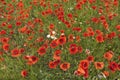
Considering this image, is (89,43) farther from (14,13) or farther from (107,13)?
(14,13)

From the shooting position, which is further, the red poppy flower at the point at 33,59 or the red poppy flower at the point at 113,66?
the red poppy flower at the point at 33,59

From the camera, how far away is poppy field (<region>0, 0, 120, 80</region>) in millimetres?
3902

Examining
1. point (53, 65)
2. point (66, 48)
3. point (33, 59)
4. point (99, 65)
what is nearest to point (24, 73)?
point (33, 59)

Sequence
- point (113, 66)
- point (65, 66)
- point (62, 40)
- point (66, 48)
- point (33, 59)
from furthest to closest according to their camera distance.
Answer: point (66, 48) < point (62, 40) < point (33, 59) < point (65, 66) < point (113, 66)

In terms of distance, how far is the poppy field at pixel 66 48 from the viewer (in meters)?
3.90

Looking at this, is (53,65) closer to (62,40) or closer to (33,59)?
(33,59)

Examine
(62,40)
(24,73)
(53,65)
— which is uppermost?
(62,40)

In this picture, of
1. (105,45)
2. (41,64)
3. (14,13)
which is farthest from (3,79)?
(14,13)

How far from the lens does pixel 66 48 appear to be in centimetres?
448

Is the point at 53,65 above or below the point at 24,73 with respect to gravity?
above

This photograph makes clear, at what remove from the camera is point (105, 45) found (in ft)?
14.7

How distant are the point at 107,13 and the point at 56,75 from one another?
5.80 feet

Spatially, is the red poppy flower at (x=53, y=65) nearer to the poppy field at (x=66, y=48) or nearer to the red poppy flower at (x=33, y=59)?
the poppy field at (x=66, y=48)

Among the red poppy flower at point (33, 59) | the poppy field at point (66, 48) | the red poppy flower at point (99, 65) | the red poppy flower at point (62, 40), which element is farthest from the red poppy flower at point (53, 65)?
the red poppy flower at point (99, 65)
